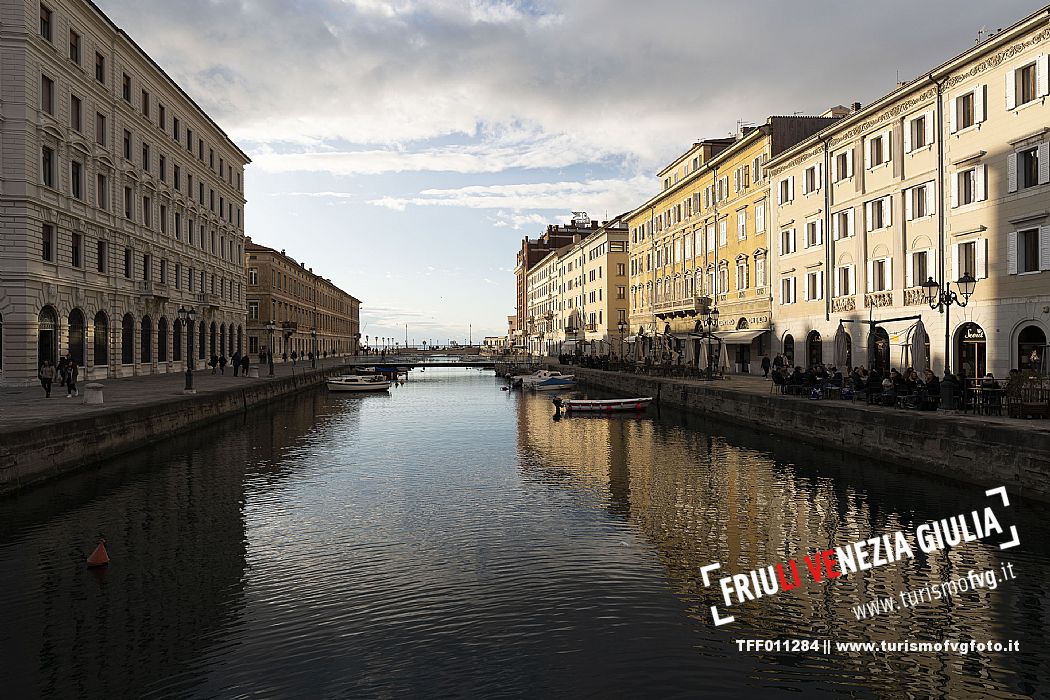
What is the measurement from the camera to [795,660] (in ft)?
29.3

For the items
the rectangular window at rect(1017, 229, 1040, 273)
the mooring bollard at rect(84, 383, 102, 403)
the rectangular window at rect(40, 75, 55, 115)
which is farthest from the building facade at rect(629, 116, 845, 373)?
the rectangular window at rect(40, 75, 55, 115)

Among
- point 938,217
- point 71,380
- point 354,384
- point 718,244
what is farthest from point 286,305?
point 938,217

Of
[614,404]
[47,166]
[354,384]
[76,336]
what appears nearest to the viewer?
[47,166]

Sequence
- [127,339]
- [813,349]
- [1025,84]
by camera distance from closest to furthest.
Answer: [1025,84] < [813,349] < [127,339]

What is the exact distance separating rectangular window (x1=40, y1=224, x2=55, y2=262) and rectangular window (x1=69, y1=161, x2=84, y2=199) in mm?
3124

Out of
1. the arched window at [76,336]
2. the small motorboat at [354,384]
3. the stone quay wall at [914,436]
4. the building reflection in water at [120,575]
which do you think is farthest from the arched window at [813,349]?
the arched window at [76,336]

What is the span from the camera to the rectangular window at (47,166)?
35969 millimetres

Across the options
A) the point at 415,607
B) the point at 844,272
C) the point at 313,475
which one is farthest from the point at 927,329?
the point at 415,607

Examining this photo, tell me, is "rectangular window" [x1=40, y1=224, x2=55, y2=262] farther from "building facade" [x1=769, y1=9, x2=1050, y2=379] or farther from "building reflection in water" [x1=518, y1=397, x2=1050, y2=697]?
"building facade" [x1=769, y1=9, x2=1050, y2=379]

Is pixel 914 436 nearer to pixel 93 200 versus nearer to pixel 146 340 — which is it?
pixel 93 200

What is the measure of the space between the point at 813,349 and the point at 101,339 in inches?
1768

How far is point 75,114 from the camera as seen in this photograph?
39.5 m

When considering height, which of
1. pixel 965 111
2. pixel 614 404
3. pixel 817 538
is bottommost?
pixel 817 538

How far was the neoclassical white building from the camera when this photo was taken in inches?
1352
